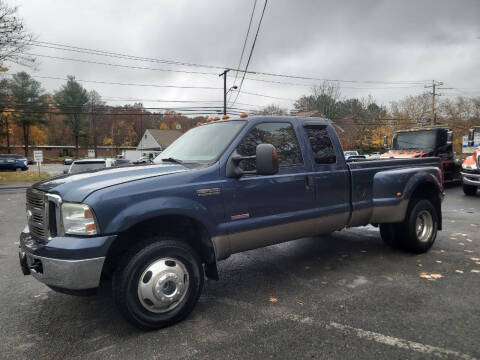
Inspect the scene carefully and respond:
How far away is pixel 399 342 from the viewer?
2.75 meters

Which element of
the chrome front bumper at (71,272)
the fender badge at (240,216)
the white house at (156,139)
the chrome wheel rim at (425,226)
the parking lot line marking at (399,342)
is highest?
the white house at (156,139)

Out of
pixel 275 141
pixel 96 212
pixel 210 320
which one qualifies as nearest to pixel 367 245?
pixel 275 141

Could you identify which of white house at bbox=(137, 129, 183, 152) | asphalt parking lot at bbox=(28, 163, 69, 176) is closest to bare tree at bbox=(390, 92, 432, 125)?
white house at bbox=(137, 129, 183, 152)

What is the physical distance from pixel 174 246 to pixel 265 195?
1123mm

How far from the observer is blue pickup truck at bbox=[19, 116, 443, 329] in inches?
108

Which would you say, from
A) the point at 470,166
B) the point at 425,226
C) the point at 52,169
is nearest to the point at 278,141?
the point at 425,226

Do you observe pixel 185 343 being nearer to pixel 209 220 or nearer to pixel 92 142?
pixel 209 220

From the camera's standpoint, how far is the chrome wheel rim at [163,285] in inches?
116

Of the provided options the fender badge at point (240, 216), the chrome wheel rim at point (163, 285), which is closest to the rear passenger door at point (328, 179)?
the fender badge at point (240, 216)

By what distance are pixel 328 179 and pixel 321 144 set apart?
478 mm

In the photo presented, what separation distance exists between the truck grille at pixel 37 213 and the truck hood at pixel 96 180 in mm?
83

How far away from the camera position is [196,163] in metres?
3.58

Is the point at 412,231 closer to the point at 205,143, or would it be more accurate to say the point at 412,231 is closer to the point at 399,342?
the point at 399,342

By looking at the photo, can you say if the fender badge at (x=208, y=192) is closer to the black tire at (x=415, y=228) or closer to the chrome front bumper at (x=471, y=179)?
the black tire at (x=415, y=228)
